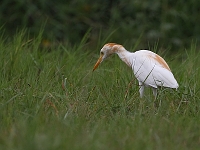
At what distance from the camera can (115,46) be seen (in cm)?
616

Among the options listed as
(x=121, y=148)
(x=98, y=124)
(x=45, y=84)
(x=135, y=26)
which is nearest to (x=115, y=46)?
(x=45, y=84)

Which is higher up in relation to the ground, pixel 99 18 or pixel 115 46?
pixel 115 46

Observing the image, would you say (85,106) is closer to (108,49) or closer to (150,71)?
(150,71)

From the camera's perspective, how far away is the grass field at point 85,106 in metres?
4.08

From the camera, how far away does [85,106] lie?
16.7 feet

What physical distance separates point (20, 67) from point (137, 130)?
226 centimetres

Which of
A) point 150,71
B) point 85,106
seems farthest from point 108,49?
point 85,106

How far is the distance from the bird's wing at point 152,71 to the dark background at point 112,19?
3.64 meters

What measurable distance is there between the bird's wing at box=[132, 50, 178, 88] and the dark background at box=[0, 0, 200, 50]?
11.9 ft

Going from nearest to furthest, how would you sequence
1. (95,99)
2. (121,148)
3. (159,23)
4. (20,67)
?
Answer: 1. (121,148)
2. (95,99)
3. (20,67)
4. (159,23)

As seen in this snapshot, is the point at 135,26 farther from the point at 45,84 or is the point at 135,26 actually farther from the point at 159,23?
the point at 45,84

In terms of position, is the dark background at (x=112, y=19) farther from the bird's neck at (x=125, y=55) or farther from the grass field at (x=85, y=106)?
the bird's neck at (x=125, y=55)

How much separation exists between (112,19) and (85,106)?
5.24 m

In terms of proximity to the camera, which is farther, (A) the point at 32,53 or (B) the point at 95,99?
(A) the point at 32,53
